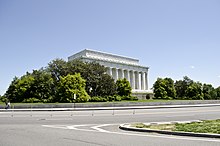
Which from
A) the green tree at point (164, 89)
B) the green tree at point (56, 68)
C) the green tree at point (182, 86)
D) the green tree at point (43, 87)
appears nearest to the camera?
the green tree at point (43, 87)

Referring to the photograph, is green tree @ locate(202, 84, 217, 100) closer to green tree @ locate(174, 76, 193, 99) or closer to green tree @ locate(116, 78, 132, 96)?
green tree @ locate(174, 76, 193, 99)

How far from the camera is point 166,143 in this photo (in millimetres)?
8430

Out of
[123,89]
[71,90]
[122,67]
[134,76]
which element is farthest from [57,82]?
[134,76]

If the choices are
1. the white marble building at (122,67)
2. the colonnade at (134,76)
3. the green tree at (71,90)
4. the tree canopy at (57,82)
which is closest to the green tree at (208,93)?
the white marble building at (122,67)

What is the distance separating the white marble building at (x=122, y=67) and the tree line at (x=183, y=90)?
12.6 meters

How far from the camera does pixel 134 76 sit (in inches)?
4574

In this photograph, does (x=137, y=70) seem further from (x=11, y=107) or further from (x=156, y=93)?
(x=11, y=107)

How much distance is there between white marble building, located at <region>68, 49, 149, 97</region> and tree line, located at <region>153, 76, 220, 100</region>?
495 inches

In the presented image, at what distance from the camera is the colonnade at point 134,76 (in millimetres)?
108206

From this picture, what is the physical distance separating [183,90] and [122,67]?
30013mm

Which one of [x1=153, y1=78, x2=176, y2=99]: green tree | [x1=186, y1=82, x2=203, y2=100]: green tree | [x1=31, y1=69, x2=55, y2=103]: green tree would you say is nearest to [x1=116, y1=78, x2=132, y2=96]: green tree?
[x1=153, y1=78, x2=176, y2=99]: green tree

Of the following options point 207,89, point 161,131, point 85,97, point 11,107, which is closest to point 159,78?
point 207,89

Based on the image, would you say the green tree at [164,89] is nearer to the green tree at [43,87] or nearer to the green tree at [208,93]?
the green tree at [208,93]

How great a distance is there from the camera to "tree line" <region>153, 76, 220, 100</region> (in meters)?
86.9
